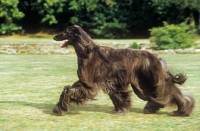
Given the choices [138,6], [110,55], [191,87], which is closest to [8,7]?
[138,6]

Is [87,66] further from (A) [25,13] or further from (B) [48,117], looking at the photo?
(A) [25,13]

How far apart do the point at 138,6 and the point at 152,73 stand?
41260 mm

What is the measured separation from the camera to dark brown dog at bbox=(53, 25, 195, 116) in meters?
8.45

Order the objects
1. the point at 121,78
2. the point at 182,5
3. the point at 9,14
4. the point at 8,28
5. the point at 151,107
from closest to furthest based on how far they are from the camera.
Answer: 1. the point at 121,78
2. the point at 151,107
3. the point at 182,5
4. the point at 8,28
5. the point at 9,14

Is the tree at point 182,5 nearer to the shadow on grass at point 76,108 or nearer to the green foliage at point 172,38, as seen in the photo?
the green foliage at point 172,38

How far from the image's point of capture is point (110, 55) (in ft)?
28.4

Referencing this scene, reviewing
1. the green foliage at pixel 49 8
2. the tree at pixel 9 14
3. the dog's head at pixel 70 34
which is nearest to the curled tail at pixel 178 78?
the dog's head at pixel 70 34

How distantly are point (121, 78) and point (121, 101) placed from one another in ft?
1.50

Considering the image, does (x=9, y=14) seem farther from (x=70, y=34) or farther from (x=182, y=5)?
(x=70, y=34)

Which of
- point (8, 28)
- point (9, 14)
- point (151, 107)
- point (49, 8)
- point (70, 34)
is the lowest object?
point (8, 28)

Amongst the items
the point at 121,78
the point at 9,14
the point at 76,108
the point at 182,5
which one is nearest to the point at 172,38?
the point at 182,5

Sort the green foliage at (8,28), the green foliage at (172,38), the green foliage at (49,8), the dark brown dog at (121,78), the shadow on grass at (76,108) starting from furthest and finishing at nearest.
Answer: the green foliage at (49,8) < the green foliage at (8,28) < the green foliage at (172,38) < the shadow on grass at (76,108) < the dark brown dog at (121,78)

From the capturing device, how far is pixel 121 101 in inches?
344

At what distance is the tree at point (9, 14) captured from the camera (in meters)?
46.7
